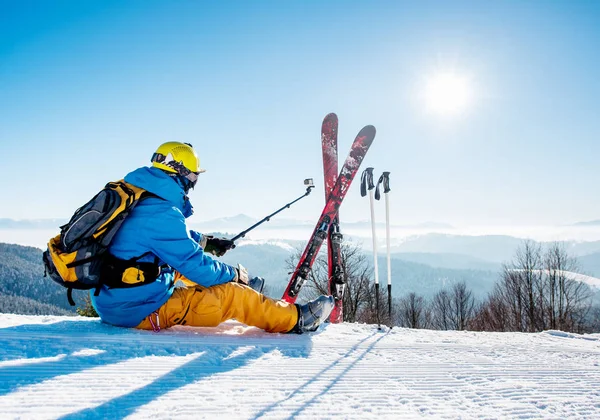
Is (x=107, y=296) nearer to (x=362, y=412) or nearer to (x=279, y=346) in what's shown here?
(x=279, y=346)

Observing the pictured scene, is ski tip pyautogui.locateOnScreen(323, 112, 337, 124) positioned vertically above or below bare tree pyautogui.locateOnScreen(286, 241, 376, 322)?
above

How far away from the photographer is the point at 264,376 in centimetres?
218

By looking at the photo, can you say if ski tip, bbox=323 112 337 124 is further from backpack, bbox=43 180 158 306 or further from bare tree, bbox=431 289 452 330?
bare tree, bbox=431 289 452 330

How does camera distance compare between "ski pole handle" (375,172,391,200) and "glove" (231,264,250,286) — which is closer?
"glove" (231,264,250,286)

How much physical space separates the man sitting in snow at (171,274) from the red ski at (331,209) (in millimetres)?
2738

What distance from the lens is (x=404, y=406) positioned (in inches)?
74.4

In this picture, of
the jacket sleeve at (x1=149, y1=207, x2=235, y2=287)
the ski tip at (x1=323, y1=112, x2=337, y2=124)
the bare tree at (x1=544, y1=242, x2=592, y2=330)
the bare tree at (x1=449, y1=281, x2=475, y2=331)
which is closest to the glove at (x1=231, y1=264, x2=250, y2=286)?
the jacket sleeve at (x1=149, y1=207, x2=235, y2=287)

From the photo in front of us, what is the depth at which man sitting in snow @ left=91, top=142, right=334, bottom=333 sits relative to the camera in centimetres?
284

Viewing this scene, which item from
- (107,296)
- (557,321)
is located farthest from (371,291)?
(107,296)

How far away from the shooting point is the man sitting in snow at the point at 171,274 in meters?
2.84

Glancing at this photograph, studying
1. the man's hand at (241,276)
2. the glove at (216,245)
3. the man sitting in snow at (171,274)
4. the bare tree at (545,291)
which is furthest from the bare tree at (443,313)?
the man sitting in snow at (171,274)

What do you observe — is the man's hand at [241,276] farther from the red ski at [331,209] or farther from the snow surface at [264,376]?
the red ski at [331,209]

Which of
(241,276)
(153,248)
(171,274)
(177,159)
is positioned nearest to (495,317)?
(241,276)

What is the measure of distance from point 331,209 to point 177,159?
392 centimetres
